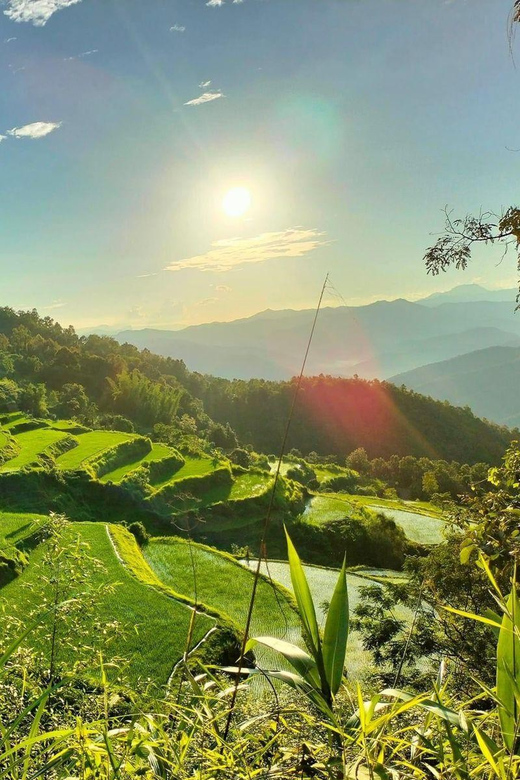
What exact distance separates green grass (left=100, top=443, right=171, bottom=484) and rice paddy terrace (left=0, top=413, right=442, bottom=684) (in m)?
0.12

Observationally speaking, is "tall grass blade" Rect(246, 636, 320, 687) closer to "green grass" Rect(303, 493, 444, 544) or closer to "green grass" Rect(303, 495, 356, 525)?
"green grass" Rect(303, 493, 444, 544)

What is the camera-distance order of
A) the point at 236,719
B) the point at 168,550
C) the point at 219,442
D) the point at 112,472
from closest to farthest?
the point at 236,719
the point at 168,550
the point at 112,472
the point at 219,442

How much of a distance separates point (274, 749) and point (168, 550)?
2170 centimetres

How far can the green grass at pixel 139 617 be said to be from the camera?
33.4ft

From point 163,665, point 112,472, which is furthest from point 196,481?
point 163,665

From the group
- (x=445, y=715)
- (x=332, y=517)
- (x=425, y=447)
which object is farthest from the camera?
(x=425, y=447)

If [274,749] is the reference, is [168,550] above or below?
below

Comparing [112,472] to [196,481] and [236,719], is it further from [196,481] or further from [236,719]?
[236,719]

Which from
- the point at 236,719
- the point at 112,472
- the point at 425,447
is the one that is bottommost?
the point at 425,447

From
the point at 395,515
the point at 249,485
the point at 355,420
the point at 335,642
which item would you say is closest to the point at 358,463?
the point at 355,420

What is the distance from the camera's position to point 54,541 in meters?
5.43

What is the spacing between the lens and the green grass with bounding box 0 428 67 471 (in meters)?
23.7

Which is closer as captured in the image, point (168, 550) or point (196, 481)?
point (168, 550)

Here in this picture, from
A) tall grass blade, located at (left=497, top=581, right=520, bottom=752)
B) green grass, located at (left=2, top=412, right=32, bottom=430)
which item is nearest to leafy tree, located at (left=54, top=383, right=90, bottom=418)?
green grass, located at (left=2, top=412, right=32, bottom=430)
